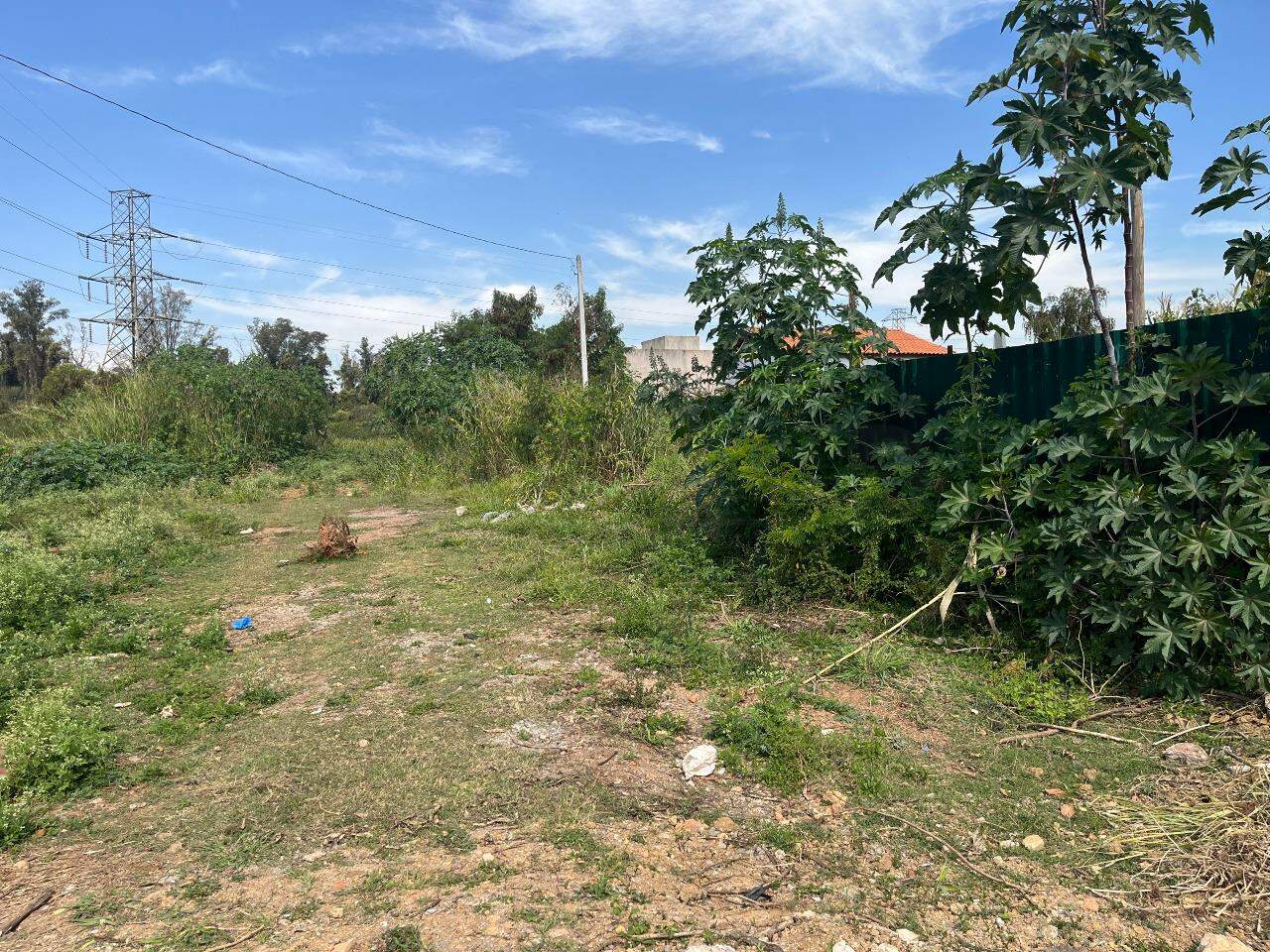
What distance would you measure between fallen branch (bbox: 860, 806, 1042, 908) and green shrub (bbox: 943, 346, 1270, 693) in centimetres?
140

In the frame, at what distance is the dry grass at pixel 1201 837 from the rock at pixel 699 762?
1.31m

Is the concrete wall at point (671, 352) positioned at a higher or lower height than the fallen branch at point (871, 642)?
higher

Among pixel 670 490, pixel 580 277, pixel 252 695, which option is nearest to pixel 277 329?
pixel 580 277

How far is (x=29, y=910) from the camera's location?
221 cm

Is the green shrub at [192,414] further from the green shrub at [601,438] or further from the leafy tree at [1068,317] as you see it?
the leafy tree at [1068,317]

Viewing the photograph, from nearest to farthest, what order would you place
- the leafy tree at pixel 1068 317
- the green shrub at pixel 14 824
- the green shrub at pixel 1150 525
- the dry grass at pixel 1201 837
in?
the dry grass at pixel 1201 837 → the green shrub at pixel 14 824 → the green shrub at pixel 1150 525 → the leafy tree at pixel 1068 317

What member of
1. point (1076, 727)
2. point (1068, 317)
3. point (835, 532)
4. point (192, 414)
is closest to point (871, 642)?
point (835, 532)

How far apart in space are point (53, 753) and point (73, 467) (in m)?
10.3

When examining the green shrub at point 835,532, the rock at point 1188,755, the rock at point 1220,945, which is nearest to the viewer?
the rock at point 1220,945

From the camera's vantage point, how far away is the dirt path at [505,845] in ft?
6.88

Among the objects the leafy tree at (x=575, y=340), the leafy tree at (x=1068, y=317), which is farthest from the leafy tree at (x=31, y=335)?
the leafy tree at (x=1068, y=317)

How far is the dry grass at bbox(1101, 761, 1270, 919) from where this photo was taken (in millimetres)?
2209

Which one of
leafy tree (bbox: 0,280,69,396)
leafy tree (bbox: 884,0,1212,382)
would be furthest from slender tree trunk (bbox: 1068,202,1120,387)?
leafy tree (bbox: 0,280,69,396)

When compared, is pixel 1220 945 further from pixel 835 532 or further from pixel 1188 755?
pixel 835 532
